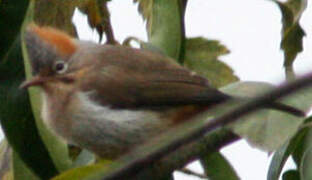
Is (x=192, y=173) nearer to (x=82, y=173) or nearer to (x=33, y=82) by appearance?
(x=82, y=173)

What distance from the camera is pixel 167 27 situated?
8.44 ft

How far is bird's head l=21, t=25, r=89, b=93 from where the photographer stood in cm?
281

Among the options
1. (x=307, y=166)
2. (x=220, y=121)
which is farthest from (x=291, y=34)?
(x=220, y=121)

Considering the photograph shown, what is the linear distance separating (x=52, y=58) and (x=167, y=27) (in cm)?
68

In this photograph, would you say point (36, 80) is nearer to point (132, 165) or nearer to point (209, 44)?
point (209, 44)

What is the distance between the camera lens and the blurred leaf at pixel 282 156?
7.22 ft

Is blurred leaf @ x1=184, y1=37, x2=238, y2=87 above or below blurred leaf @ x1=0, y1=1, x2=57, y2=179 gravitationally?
above

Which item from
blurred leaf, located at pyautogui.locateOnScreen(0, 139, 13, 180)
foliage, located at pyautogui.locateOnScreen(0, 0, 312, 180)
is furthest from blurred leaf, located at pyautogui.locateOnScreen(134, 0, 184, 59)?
blurred leaf, located at pyautogui.locateOnScreen(0, 139, 13, 180)

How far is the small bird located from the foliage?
0.09 metres

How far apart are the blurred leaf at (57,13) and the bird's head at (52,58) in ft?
0.20

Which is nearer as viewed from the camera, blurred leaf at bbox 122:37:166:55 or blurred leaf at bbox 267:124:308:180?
blurred leaf at bbox 267:124:308:180

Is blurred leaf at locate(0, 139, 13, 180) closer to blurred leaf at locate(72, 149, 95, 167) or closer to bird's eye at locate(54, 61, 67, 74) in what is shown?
blurred leaf at locate(72, 149, 95, 167)

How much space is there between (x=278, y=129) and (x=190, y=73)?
907mm

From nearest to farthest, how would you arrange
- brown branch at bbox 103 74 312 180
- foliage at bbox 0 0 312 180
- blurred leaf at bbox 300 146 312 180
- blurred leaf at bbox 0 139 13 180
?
brown branch at bbox 103 74 312 180 → blurred leaf at bbox 300 146 312 180 → foliage at bbox 0 0 312 180 → blurred leaf at bbox 0 139 13 180
